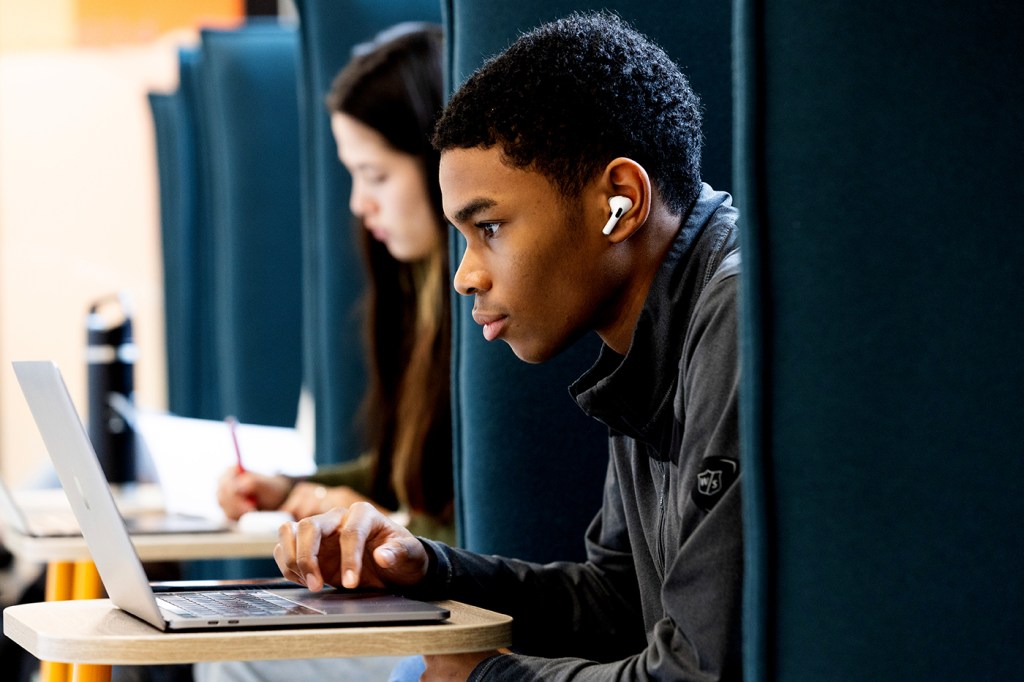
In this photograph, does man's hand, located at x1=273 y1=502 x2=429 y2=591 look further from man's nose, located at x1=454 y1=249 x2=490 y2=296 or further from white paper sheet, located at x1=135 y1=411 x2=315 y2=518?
white paper sheet, located at x1=135 y1=411 x2=315 y2=518

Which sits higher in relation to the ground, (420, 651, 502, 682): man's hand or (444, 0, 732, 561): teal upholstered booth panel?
(444, 0, 732, 561): teal upholstered booth panel

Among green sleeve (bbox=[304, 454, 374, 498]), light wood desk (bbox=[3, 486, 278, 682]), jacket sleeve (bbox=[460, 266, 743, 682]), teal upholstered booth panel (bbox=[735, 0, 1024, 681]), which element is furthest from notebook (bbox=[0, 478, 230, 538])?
teal upholstered booth panel (bbox=[735, 0, 1024, 681])

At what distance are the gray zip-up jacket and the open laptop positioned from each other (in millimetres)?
110

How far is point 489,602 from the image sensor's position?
4.53 feet

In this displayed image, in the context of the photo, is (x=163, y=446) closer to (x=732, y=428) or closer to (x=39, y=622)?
(x=39, y=622)

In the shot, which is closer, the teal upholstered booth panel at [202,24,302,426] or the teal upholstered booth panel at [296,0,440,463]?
the teal upholstered booth panel at [296,0,440,463]

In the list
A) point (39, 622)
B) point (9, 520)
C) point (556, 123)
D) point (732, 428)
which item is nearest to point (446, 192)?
point (556, 123)

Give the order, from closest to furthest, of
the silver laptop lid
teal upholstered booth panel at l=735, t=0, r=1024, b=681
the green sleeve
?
teal upholstered booth panel at l=735, t=0, r=1024, b=681 → the silver laptop lid → the green sleeve

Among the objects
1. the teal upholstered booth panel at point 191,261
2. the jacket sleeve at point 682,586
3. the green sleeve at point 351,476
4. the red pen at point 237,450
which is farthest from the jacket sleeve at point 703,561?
the teal upholstered booth panel at point 191,261

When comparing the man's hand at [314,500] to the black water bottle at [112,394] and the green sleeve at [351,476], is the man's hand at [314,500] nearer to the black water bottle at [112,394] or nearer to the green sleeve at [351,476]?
Answer: the green sleeve at [351,476]

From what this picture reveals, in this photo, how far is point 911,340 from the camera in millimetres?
898

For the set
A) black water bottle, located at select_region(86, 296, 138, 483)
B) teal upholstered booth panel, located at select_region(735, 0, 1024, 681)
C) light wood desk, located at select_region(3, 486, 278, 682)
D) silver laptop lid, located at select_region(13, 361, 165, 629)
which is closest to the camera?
teal upholstered booth panel, located at select_region(735, 0, 1024, 681)

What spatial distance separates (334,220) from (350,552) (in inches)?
64.8

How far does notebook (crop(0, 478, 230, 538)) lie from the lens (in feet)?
6.82
